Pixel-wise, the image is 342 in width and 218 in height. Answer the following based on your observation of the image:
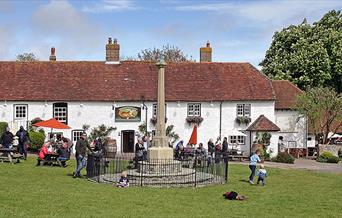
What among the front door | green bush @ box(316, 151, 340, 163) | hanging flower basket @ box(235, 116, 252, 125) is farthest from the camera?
hanging flower basket @ box(235, 116, 252, 125)

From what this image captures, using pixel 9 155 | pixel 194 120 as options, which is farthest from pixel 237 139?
pixel 9 155

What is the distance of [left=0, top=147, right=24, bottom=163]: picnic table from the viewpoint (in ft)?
91.9

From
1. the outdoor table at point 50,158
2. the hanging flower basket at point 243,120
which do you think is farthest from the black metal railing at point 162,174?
the hanging flower basket at point 243,120

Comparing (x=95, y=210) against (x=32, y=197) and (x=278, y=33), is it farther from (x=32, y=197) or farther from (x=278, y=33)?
(x=278, y=33)

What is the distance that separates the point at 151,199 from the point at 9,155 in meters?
12.5

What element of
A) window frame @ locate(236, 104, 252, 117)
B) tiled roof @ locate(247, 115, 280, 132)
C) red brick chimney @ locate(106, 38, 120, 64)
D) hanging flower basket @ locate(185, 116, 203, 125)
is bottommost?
tiled roof @ locate(247, 115, 280, 132)

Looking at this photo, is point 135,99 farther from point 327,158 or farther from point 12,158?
point 327,158

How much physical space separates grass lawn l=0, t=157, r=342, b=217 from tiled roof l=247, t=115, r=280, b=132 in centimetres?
1732

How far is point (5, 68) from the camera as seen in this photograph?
45344 millimetres

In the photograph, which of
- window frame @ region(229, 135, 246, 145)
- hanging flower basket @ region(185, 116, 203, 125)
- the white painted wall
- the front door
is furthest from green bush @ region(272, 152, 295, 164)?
the front door

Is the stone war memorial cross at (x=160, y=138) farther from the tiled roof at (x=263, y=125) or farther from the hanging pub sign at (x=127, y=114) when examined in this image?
the tiled roof at (x=263, y=125)

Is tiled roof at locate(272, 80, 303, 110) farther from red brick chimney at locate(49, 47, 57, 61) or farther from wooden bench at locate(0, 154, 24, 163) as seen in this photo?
wooden bench at locate(0, 154, 24, 163)

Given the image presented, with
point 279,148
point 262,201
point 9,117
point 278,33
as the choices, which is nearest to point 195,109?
point 279,148

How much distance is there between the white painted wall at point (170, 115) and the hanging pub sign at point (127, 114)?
26 cm
